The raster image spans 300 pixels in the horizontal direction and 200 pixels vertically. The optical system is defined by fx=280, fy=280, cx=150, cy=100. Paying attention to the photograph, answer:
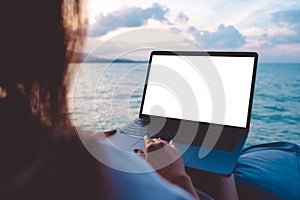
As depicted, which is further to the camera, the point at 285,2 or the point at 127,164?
the point at 285,2

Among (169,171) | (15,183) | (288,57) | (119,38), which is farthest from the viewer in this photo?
(288,57)

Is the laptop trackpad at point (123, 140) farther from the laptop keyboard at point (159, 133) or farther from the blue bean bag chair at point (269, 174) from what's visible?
the blue bean bag chair at point (269, 174)

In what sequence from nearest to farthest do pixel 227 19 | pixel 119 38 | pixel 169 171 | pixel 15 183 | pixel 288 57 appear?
pixel 15 183
pixel 169 171
pixel 119 38
pixel 227 19
pixel 288 57

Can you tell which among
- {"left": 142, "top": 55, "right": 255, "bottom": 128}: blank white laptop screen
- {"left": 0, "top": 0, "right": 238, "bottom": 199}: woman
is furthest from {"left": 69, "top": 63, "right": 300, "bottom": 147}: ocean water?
{"left": 0, "top": 0, "right": 238, "bottom": 199}: woman

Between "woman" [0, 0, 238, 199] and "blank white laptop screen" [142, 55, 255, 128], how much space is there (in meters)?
0.68

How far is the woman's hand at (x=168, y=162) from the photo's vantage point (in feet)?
1.71

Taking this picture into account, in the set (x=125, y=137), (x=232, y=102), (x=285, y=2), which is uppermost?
(x=285, y=2)

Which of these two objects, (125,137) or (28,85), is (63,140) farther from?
(125,137)

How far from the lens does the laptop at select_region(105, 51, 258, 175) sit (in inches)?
35.0

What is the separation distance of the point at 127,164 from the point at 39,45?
18 cm

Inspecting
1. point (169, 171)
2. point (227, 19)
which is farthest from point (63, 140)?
point (227, 19)

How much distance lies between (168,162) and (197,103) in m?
0.48

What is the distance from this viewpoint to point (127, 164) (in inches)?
14.5

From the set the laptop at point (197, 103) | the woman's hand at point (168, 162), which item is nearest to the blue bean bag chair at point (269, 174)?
the laptop at point (197, 103)
